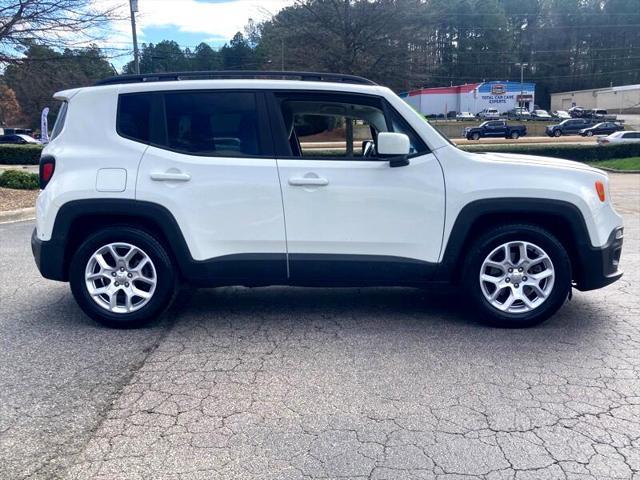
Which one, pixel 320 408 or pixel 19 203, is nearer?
pixel 320 408

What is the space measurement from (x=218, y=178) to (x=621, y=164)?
24645 mm

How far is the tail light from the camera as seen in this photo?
466cm

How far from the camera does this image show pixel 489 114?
67125 millimetres

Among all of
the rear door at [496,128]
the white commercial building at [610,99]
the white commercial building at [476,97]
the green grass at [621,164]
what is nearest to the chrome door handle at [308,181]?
the green grass at [621,164]

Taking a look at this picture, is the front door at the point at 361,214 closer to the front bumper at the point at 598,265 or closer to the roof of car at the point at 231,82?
the roof of car at the point at 231,82

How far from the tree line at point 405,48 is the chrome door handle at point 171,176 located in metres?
9.77

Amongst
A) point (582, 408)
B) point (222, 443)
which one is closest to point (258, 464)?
point (222, 443)

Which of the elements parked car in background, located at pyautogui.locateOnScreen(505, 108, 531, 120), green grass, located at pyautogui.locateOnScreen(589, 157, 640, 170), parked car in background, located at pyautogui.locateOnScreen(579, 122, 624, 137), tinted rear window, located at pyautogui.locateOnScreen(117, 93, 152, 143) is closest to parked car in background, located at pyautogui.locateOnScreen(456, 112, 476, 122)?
parked car in background, located at pyautogui.locateOnScreen(505, 108, 531, 120)

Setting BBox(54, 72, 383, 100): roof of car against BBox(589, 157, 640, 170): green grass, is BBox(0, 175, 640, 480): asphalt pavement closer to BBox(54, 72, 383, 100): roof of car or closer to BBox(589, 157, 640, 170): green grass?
BBox(54, 72, 383, 100): roof of car

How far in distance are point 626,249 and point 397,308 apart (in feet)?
13.9

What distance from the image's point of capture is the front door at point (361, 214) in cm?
457

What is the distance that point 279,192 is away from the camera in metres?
4.57

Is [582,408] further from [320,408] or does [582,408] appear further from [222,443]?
[222,443]

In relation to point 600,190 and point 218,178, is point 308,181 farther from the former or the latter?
point 600,190
